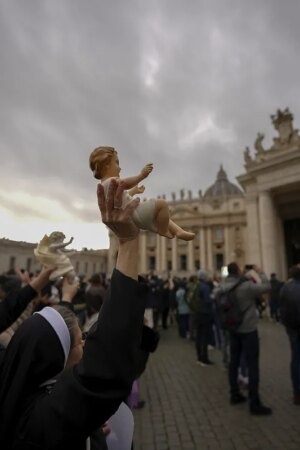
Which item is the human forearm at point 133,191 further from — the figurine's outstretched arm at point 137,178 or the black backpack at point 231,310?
the black backpack at point 231,310

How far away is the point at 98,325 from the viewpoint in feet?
3.57

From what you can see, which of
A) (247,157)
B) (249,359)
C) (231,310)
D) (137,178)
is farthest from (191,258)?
(137,178)

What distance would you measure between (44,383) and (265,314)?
18.5 metres

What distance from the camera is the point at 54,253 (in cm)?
306

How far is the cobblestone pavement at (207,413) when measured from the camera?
4.22 metres

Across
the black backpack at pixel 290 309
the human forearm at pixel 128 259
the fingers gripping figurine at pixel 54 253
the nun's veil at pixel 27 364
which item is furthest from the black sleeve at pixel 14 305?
the black backpack at pixel 290 309

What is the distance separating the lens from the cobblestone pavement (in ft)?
13.9

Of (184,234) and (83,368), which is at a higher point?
(184,234)

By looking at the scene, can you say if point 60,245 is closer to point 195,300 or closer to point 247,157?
point 195,300

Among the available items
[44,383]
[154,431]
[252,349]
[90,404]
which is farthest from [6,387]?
[252,349]

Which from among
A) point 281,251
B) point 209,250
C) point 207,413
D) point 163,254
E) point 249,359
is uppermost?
point 209,250

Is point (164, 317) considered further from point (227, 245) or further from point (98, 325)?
point (227, 245)

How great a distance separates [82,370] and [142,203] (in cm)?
60

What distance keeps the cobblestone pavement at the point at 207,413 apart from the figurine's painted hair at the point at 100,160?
13.2 ft
